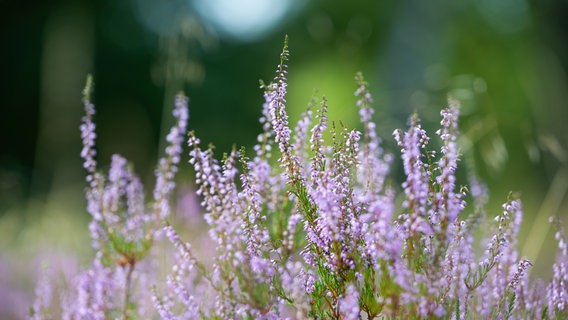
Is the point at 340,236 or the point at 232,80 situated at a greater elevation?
the point at 232,80

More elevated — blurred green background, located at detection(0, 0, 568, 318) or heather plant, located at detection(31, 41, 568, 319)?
blurred green background, located at detection(0, 0, 568, 318)

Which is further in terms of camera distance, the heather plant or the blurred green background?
the blurred green background

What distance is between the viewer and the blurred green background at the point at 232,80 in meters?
6.41

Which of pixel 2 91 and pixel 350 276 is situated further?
pixel 2 91

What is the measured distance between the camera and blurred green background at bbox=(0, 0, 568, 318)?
6406mm

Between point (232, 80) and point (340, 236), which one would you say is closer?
point (340, 236)

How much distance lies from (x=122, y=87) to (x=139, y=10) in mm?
3074

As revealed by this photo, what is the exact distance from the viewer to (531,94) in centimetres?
892

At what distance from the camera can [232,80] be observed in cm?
2289

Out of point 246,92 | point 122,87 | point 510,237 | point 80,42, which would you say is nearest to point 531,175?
point 246,92

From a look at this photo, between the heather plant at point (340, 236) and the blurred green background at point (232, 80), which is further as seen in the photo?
the blurred green background at point (232, 80)

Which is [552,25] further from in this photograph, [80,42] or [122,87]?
[122,87]

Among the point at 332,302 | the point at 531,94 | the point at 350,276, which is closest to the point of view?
the point at 350,276

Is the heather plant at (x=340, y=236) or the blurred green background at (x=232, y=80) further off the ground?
the blurred green background at (x=232, y=80)
